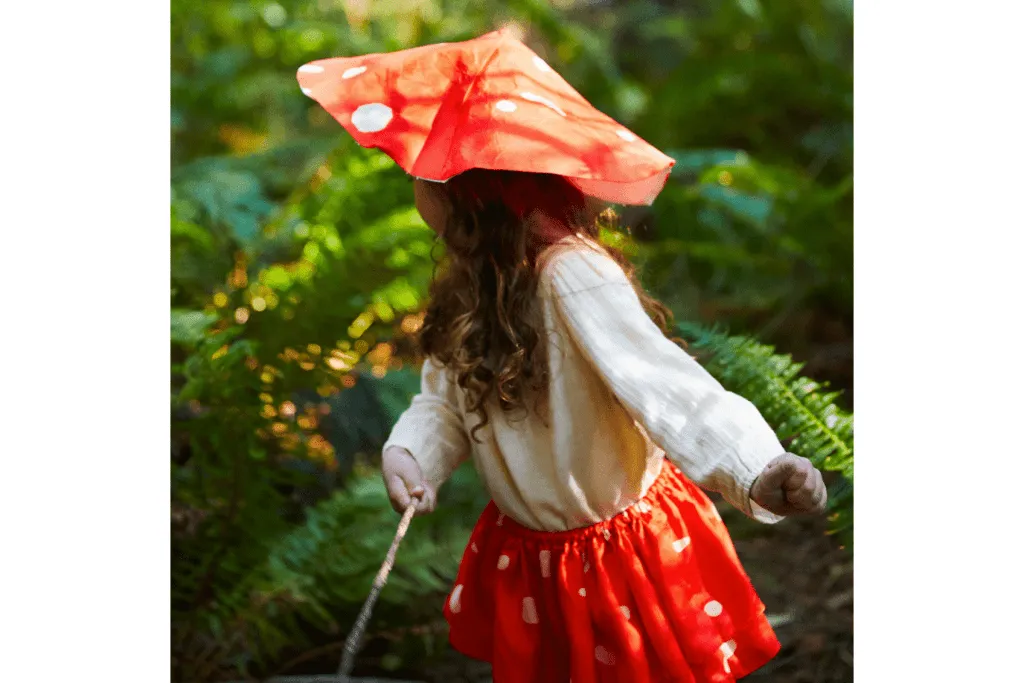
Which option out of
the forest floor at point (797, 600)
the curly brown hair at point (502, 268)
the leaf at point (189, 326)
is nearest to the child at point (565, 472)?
the curly brown hair at point (502, 268)

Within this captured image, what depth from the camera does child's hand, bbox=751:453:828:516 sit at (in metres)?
0.96

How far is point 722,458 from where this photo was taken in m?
1.01

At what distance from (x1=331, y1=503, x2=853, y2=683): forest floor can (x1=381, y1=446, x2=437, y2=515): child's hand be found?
2.94ft

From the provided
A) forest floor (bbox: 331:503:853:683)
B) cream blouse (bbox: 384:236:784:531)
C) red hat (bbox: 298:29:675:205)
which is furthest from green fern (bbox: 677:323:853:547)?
red hat (bbox: 298:29:675:205)

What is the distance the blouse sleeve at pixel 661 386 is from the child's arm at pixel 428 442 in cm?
29

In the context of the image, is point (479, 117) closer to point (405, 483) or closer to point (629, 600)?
point (405, 483)

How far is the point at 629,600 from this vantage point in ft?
4.03

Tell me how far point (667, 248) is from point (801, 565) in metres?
1.17

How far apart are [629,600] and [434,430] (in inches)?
15.0
